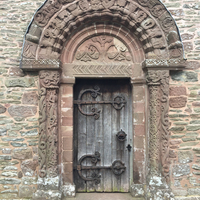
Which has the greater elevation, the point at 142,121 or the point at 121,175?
the point at 142,121

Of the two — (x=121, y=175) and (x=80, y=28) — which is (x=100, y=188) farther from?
(x=80, y=28)

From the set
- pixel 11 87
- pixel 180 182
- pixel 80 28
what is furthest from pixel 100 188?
pixel 80 28

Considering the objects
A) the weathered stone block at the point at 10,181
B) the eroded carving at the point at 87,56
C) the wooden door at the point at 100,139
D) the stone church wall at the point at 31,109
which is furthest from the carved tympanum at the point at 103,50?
the weathered stone block at the point at 10,181

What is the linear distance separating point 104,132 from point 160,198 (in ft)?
4.96

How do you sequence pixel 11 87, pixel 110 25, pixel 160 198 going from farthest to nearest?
pixel 110 25
pixel 11 87
pixel 160 198

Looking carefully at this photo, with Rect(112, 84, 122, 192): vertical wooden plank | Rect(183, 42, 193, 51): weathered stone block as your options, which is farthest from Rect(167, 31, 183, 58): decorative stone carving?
Rect(112, 84, 122, 192): vertical wooden plank

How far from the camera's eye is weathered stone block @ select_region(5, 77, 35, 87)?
3.50m

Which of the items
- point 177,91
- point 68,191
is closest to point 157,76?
point 177,91

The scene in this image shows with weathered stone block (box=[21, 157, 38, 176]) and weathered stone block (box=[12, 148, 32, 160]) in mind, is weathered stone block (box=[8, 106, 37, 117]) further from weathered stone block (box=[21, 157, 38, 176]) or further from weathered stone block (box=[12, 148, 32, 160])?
weathered stone block (box=[21, 157, 38, 176])

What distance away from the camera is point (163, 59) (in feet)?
11.3

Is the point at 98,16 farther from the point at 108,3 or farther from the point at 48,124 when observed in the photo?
the point at 48,124

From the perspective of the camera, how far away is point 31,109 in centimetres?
351

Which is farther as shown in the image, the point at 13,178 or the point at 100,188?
the point at 100,188

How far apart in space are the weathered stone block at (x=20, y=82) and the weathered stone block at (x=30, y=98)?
163mm
